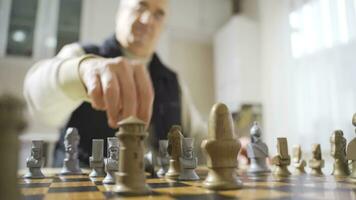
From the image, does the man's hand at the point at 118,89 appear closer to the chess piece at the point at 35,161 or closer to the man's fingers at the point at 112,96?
the man's fingers at the point at 112,96

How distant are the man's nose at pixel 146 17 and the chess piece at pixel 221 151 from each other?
1306mm

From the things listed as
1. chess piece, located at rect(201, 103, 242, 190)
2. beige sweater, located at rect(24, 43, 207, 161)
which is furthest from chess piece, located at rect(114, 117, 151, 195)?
beige sweater, located at rect(24, 43, 207, 161)

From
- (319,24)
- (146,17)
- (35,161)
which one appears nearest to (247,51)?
(319,24)

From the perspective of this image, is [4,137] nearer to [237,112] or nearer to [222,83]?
[237,112]

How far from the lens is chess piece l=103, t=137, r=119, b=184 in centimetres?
66

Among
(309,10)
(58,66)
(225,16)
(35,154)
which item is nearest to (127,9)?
(58,66)

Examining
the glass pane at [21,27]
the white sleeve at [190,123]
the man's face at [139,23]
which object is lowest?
the white sleeve at [190,123]

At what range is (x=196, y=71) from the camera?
146 inches

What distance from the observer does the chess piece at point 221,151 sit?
57 centimetres

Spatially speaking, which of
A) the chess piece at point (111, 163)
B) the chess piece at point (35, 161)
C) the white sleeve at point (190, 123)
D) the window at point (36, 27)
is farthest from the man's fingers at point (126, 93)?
the window at point (36, 27)

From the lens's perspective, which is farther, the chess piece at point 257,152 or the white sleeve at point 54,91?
the white sleeve at point 54,91

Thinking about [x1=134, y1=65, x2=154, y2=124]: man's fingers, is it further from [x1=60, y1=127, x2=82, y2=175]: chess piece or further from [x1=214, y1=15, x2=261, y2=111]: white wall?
[x1=214, y1=15, x2=261, y2=111]: white wall

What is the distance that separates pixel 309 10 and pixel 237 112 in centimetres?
119

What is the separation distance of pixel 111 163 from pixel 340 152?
57 cm
